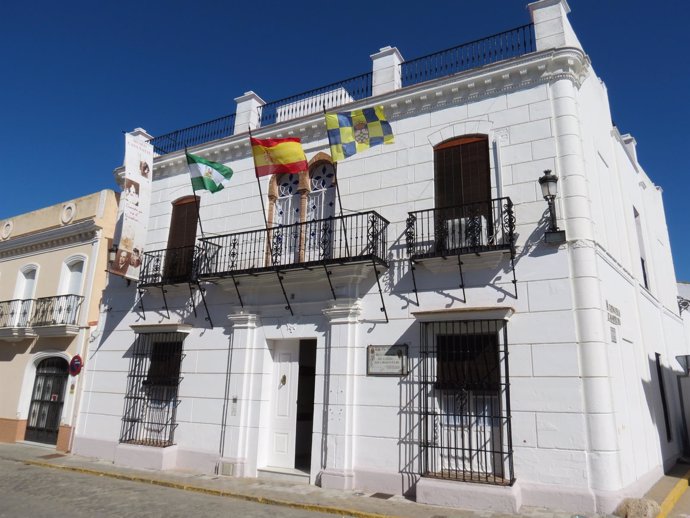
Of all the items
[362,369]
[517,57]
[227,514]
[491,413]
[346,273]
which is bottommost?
[227,514]

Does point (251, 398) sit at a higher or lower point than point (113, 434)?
higher

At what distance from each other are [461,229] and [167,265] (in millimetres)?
7447

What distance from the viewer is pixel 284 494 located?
8.47 m

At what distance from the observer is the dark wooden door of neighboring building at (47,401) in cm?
1374

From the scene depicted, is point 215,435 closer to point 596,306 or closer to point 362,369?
point 362,369

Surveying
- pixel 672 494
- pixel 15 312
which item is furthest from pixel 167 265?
pixel 672 494

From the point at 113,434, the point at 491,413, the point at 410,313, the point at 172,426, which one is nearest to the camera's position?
the point at 491,413

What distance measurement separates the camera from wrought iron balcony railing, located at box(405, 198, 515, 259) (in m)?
8.52

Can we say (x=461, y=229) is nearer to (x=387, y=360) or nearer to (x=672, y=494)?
(x=387, y=360)

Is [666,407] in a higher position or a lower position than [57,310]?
lower

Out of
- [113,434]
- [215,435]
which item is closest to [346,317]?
[215,435]

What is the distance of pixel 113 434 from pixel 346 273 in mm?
7071

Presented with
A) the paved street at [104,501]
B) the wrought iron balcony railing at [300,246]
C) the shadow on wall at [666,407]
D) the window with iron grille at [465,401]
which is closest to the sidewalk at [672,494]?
the shadow on wall at [666,407]

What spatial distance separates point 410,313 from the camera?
29.8ft
